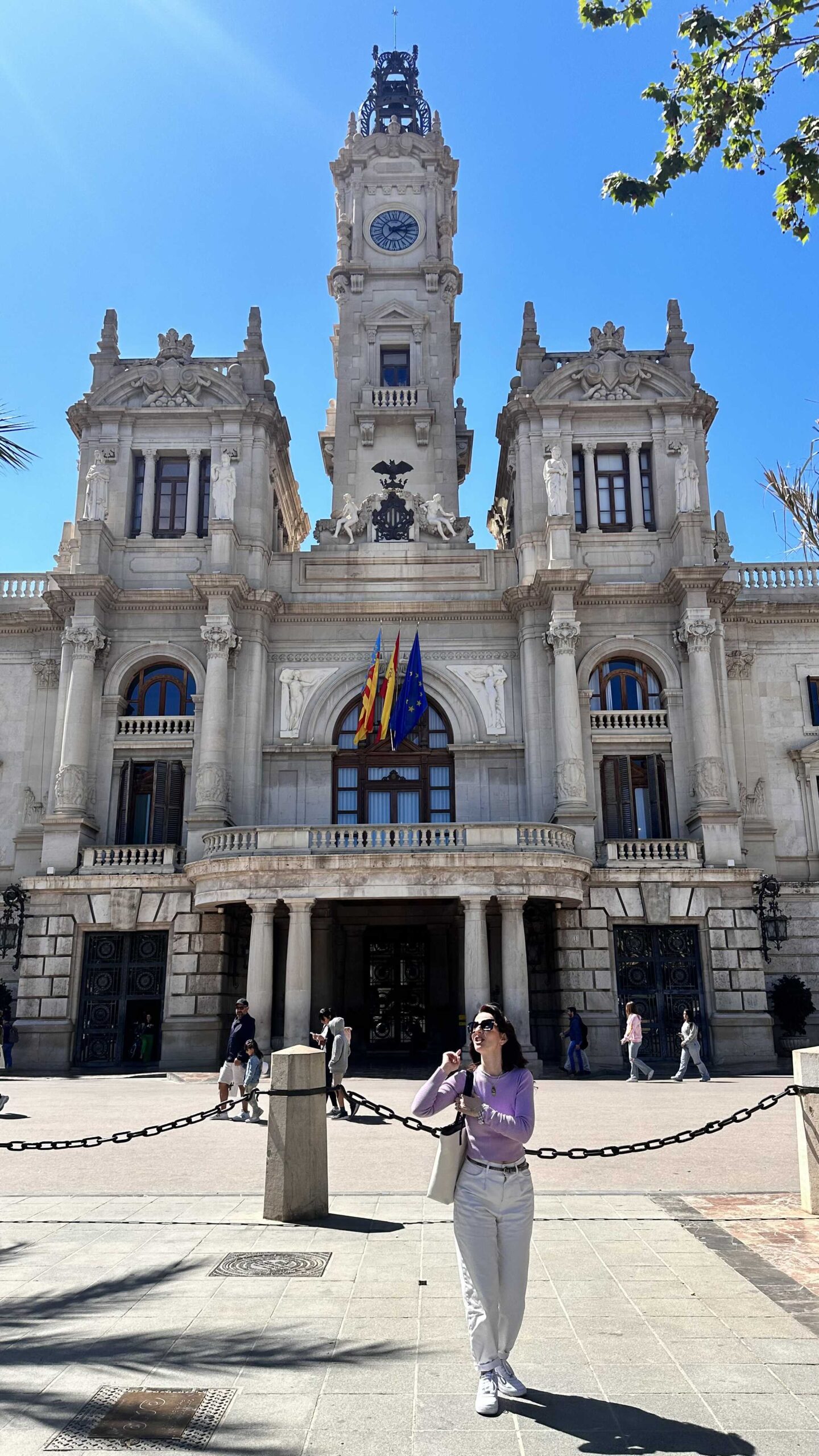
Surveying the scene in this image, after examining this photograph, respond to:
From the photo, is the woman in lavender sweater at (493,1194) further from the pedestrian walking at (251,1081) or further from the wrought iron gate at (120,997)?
the wrought iron gate at (120,997)

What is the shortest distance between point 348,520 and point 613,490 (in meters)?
9.52

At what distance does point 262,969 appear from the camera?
98.2ft

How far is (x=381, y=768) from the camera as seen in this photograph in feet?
119

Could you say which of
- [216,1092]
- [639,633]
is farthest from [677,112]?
[639,633]

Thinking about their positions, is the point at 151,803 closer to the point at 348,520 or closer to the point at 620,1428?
the point at 348,520

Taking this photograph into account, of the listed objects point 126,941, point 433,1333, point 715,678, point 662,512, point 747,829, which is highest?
point 662,512

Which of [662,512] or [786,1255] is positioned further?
[662,512]

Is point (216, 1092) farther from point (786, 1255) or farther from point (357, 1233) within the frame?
point (786, 1255)

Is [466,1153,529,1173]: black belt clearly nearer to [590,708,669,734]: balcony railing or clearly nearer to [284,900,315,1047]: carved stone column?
[284,900,315,1047]: carved stone column

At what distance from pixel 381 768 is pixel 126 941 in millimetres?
9762

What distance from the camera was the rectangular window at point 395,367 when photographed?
141 ft

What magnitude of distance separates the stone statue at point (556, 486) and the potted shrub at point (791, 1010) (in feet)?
55.3

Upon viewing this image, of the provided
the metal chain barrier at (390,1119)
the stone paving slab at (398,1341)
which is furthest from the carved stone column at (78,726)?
the stone paving slab at (398,1341)

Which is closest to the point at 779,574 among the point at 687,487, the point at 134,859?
the point at 687,487
